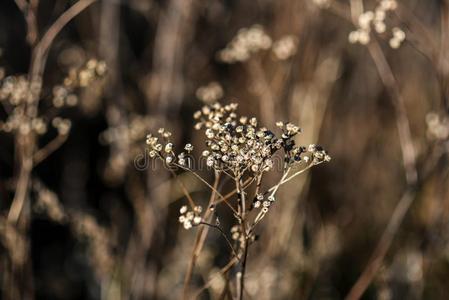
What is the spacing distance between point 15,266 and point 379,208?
9.14 ft

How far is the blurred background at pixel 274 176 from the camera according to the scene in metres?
2.52

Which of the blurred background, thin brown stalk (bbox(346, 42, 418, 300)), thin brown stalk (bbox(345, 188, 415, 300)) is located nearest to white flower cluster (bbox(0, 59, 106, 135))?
the blurred background

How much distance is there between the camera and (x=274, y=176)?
3.11 m

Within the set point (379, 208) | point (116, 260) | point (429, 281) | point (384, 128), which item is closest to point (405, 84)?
point (384, 128)

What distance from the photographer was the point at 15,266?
2434mm

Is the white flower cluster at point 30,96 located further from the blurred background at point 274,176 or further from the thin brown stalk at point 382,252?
the thin brown stalk at point 382,252

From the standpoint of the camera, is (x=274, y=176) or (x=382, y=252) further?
(x=274, y=176)

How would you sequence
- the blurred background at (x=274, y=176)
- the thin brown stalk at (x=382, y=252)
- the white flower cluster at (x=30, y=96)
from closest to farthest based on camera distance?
1. the white flower cluster at (x=30, y=96)
2. the thin brown stalk at (x=382, y=252)
3. the blurred background at (x=274, y=176)

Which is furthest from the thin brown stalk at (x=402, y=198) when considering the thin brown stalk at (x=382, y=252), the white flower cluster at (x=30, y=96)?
the white flower cluster at (x=30, y=96)

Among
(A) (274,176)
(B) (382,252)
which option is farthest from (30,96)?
(B) (382,252)

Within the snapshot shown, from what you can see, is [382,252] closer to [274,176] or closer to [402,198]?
[402,198]

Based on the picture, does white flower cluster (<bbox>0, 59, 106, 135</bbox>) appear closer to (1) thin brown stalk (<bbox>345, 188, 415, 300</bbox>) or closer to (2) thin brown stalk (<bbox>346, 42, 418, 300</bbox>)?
(2) thin brown stalk (<bbox>346, 42, 418, 300</bbox>)

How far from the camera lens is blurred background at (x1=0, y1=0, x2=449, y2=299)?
8.28 feet

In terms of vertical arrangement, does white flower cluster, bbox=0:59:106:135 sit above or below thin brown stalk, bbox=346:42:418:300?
above
